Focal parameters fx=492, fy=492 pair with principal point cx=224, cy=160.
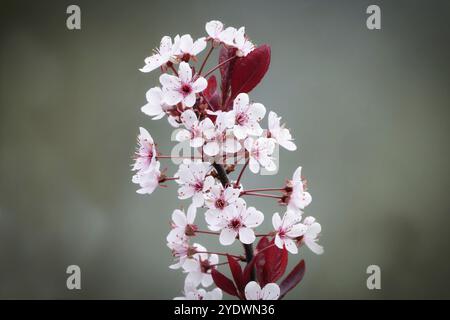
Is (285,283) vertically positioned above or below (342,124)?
below

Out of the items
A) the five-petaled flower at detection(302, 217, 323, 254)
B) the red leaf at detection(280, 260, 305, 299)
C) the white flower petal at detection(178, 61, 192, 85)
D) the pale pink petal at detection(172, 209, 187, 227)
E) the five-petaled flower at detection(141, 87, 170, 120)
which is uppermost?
the white flower petal at detection(178, 61, 192, 85)

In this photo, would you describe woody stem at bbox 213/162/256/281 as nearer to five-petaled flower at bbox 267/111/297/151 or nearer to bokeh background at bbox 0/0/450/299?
five-petaled flower at bbox 267/111/297/151

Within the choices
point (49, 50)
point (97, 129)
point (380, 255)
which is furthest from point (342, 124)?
point (49, 50)

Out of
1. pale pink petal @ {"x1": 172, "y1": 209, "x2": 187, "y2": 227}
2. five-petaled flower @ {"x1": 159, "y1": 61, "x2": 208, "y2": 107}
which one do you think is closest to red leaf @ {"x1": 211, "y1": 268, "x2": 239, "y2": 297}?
pale pink petal @ {"x1": 172, "y1": 209, "x2": 187, "y2": 227}

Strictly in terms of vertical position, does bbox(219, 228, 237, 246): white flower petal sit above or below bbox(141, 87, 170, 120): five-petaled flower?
below

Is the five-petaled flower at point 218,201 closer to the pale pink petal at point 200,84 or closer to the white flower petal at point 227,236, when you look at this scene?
the white flower petal at point 227,236

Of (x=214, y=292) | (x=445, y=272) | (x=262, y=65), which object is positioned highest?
(x=262, y=65)

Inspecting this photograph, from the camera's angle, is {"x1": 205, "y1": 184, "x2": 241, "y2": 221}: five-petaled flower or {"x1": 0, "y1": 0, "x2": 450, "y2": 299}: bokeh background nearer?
{"x1": 205, "y1": 184, "x2": 241, "y2": 221}: five-petaled flower
